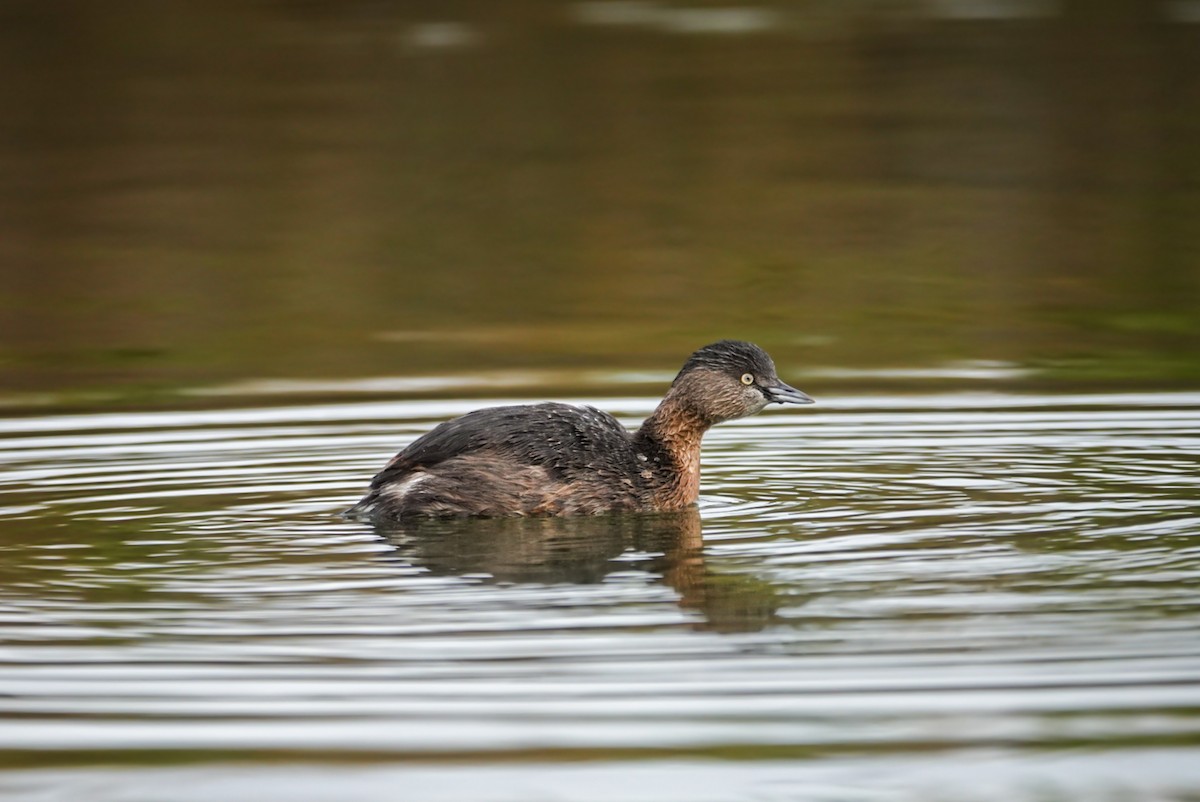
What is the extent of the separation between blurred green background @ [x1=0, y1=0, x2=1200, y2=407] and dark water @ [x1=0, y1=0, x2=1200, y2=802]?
0.26 ft

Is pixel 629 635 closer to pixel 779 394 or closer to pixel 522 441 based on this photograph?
pixel 522 441

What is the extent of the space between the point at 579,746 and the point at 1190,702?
1.64 metres

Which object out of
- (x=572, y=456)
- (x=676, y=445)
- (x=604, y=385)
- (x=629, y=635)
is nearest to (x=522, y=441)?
(x=572, y=456)

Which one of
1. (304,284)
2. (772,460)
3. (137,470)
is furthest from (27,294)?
→ (772,460)

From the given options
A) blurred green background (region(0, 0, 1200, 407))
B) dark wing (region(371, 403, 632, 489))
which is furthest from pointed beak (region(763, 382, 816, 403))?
blurred green background (region(0, 0, 1200, 407))

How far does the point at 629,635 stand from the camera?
6320mm

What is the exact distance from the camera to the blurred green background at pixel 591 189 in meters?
13.8

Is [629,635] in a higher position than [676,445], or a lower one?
lower

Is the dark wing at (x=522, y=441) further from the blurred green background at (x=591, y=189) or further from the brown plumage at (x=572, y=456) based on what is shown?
the blurred green background at (x=591, y=189)

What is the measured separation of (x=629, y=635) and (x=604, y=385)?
579 centimetres

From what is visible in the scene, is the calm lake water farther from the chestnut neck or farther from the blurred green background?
the blurred green background

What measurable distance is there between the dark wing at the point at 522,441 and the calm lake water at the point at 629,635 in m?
0.29

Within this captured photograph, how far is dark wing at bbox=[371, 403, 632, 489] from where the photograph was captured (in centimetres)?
859

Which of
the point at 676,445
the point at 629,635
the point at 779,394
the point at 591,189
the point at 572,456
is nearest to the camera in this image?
the point at 629,635
